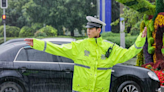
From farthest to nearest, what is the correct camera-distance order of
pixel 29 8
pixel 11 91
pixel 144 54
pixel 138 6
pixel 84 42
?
1. pixel 29 8
2. pixel 144 54
3. pixel 138 6
4. pixel 11 91
5. pixel 84 42

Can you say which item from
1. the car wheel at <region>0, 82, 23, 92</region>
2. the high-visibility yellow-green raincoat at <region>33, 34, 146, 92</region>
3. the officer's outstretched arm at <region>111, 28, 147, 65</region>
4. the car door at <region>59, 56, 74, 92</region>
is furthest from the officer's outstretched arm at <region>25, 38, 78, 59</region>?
the car wheel at <region>0, 82, 23, 92</region>

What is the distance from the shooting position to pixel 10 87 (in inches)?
257

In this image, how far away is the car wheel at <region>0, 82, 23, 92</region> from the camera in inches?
255

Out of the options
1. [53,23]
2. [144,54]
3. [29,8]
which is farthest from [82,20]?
[144,54]

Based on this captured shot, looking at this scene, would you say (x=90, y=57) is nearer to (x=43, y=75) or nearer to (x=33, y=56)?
(x=43, y=75)

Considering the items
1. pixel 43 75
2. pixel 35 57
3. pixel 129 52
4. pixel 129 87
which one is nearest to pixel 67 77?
pixel 43 75

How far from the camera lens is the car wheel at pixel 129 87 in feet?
22.1

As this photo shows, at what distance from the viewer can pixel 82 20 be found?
37594mm

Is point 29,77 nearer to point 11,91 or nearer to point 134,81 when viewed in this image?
point 11,91

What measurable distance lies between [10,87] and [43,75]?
76 cm

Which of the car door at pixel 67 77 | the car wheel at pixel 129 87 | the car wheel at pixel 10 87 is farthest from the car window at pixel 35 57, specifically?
the car wheel at pixel 129 87

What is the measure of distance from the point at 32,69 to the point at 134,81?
233 centimetres

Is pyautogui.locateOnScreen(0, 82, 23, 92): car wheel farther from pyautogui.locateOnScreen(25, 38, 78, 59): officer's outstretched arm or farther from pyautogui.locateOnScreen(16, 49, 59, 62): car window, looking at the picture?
pyautogui.locateOnScreen(25, 38, 78, 59): officer's outstretched arm

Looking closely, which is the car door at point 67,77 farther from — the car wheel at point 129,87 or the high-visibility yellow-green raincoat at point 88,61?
the high-visibility yellow-green raincoat at point 88,61
